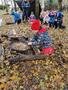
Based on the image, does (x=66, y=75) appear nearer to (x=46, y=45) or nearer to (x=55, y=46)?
(x=46, y=45)

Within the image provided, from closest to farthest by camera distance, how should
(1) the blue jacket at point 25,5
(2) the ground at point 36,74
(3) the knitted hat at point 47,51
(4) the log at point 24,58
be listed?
(2) the ground at point 36,74 → (4) the log at point 24,58 → (3) the knitted hat at point 47,51 → (1) the blue jacket at point 25,5

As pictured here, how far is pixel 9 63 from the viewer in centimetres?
891

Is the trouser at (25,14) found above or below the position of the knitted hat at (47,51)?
below

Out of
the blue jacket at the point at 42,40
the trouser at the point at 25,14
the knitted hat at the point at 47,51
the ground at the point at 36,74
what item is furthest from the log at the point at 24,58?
the trouser at the point at 25,14

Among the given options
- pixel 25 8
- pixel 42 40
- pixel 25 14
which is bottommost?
pixel 25 14

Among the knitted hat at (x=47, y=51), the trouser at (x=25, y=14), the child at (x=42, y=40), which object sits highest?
the child at (x=42, y=40)

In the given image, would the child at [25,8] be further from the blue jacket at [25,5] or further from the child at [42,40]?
the child at [42,40]

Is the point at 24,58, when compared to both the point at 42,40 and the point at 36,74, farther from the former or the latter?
the point at 42,40

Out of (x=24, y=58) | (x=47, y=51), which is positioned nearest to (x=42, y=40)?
(x=47, y=51)

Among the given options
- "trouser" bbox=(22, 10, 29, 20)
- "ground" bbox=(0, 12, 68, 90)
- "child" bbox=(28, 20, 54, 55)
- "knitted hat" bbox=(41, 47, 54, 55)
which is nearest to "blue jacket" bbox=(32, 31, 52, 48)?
"child" bbox=(28, 20, 54, 55)

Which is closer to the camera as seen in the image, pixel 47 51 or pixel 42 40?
pixel 47 51

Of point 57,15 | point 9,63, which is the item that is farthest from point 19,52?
A: point 57,15

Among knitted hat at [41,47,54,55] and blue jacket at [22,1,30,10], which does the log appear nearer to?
knitted hat at [41,47,54,55]

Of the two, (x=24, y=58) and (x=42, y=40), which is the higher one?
(x=42, y=40)
